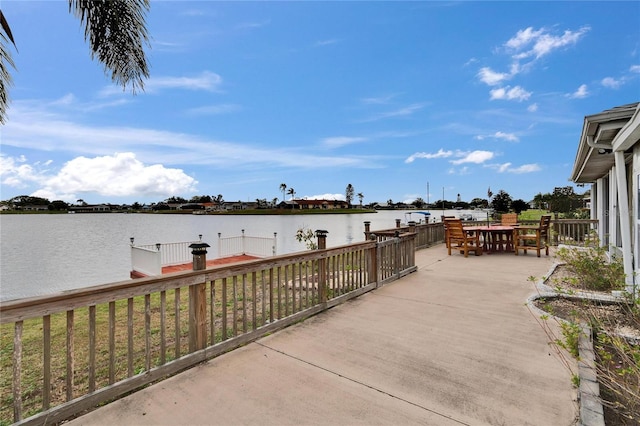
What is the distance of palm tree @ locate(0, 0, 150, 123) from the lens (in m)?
3.88

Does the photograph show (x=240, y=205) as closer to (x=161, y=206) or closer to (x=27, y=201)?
(x=161, y=206)

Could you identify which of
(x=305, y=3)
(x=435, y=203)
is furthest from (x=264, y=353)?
(x=435, y=203)

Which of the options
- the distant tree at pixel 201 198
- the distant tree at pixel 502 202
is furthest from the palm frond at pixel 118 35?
the distant tree at pixel 201 198

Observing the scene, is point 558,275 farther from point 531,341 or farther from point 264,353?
point 264,353

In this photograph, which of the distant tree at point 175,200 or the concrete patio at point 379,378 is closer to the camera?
the concrete patio at point 379,378

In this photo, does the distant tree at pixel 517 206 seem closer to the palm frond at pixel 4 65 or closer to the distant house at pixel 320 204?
the palm frond at pixel 4 65

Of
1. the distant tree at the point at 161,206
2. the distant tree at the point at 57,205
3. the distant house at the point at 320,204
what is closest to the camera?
the distant tree at the point at 57,205

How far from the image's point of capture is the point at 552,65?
8898 mm

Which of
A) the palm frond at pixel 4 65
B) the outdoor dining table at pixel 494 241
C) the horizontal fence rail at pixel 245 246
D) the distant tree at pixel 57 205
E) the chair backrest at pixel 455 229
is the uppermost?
the distant tree at pixel 57 205

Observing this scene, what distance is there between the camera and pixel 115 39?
4250 millimetres

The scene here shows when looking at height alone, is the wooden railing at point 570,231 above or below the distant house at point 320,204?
below

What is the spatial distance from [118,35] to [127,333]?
3.84 meters

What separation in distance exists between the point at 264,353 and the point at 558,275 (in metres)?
6.05

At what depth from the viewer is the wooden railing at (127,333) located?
1.92 metres
